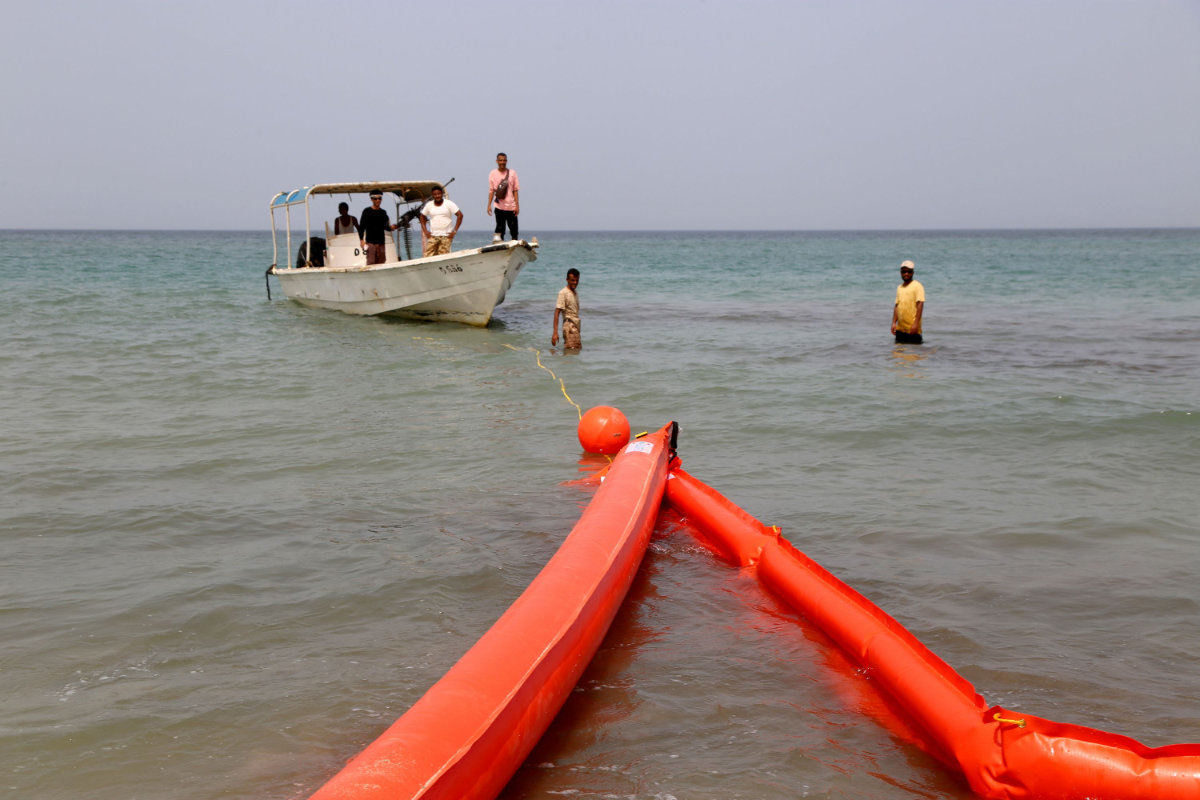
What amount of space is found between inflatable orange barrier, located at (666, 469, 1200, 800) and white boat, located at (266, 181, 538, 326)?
12.0 m

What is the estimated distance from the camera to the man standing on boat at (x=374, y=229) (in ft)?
56.1

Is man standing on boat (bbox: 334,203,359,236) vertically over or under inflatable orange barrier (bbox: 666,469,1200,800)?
over

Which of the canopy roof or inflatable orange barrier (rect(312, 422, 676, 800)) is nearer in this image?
inflatable orange barrier (rect(312, 422, 676, 800))

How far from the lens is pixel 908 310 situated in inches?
570

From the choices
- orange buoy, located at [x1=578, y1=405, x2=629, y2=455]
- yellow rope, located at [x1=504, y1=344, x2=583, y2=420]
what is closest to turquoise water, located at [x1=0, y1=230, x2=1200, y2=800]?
yellow rope, located at [x1=504, y1=344, x2=583, y2=420]

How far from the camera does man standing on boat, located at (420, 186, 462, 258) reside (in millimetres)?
16297

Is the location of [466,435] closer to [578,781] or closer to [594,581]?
[594,581]

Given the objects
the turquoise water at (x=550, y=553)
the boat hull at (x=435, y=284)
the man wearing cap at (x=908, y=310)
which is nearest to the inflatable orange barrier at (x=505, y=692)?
the turquoise water at (x=550, y=553)

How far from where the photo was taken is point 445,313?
17.1m

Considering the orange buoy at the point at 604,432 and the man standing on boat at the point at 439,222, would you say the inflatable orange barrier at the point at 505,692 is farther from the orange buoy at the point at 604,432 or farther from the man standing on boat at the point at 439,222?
the man standing on boat at the point at 439,222

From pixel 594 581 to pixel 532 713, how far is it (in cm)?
97

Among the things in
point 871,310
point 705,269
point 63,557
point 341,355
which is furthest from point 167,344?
point 705,269

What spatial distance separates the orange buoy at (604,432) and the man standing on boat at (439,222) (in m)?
8.87

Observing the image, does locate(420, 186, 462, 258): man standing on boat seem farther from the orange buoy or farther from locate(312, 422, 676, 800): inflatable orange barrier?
locate(312, 422, 676, 800): inflatable orange barrier
